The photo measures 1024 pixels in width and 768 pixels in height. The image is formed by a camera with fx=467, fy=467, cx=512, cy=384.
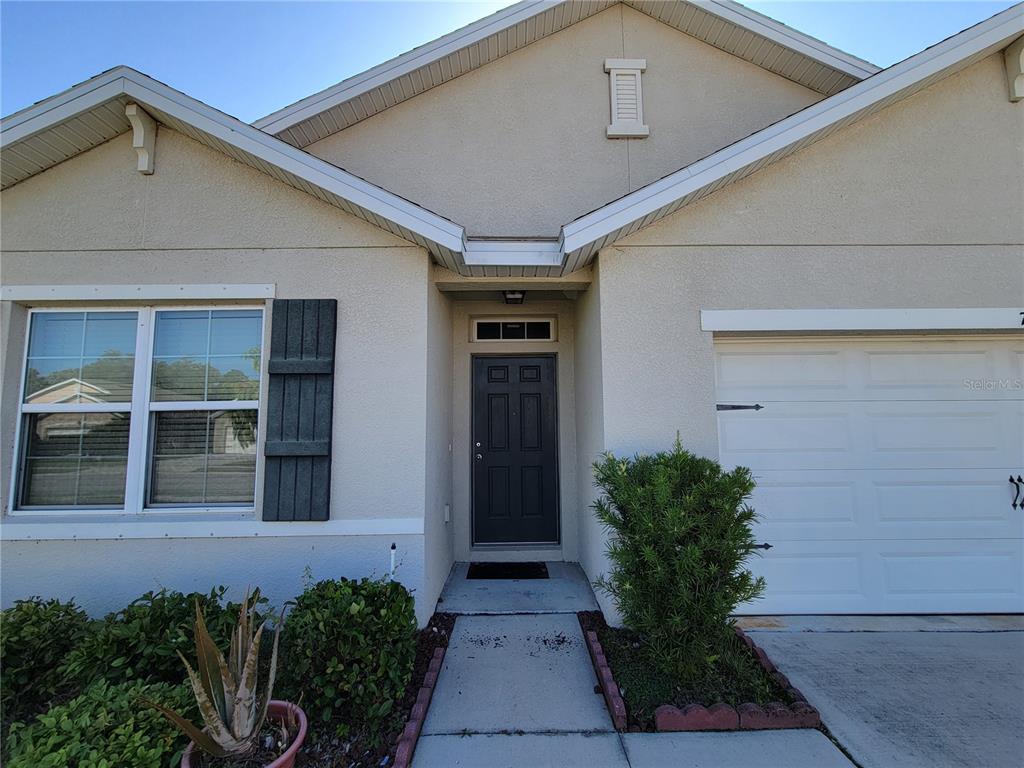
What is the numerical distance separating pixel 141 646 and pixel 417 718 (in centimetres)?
177

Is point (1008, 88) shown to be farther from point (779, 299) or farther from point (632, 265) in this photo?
point (632, 265)

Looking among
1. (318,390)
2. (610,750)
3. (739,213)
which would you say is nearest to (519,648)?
(610,750)

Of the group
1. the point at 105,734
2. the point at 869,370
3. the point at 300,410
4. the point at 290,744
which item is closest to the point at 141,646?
the point at 105,734

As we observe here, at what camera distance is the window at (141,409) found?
12.6 feet

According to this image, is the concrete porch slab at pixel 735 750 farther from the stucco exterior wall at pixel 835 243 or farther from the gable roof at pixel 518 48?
the gable roof at pixel 518 48

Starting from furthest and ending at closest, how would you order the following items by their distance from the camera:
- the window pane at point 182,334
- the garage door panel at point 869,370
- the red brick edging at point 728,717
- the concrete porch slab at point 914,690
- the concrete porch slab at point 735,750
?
the garage door panel at point 869,370 < the window pane at point 182,334 < the red brick edging at point 728,717 < the concrete porch slab at point 914,690 < the concrete porch slab at point 735,750

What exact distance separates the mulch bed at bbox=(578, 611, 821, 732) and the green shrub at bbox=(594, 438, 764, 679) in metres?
0.12

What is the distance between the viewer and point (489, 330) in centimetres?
561

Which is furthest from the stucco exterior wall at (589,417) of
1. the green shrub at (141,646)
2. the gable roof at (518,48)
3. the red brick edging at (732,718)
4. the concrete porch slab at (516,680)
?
the gable roof at (518,48)

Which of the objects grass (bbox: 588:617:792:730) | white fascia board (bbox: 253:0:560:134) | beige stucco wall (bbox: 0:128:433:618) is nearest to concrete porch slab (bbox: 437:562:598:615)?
beige stucco wall (bbox: 0:128:433:618)

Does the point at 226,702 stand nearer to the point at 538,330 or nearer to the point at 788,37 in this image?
the point at 538,330

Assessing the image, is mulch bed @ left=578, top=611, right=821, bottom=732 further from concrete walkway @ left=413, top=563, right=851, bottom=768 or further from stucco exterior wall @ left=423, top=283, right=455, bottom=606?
stucco exterior wall @ left=423, top=283, right=455, bottom=606

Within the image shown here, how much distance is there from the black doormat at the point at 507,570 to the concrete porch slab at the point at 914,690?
6.94ft

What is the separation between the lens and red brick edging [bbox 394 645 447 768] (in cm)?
246
